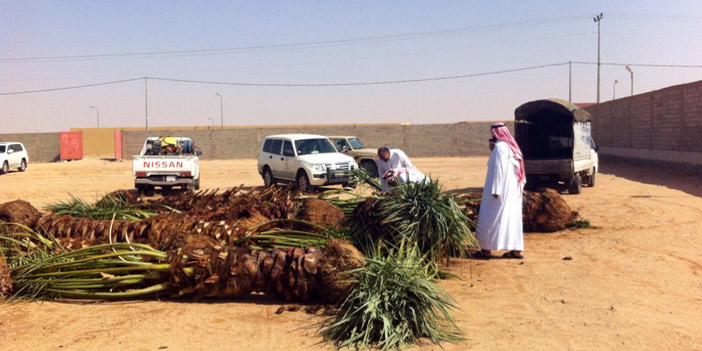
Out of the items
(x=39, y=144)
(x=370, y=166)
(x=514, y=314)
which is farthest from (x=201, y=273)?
(x=39, y=144)

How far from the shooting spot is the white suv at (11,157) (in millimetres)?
27188

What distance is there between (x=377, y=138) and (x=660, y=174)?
23.4 meters

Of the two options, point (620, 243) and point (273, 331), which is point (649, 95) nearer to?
point (620, 243)

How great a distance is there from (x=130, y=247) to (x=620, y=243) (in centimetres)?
663

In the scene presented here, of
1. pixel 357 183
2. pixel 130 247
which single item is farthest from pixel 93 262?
pixel 357 183

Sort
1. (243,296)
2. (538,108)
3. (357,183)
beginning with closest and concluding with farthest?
(243,296) < (357,183) < (538,108)

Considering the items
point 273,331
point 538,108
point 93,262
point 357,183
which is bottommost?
point 273,331

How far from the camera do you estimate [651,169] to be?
70.9 ft

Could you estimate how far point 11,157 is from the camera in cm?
Result: 2795

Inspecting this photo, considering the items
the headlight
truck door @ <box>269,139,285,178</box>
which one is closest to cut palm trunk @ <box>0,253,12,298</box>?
the headlight

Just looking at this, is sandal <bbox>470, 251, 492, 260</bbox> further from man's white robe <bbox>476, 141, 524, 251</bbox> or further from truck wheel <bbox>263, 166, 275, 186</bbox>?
truck wheel <bbox>263, 166, 275, 186</bbox>

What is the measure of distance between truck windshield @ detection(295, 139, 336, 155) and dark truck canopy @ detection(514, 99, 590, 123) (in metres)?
5.60

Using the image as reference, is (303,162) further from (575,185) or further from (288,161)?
(575,185)

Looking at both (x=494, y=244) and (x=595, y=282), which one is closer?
(x=595, y=282)
